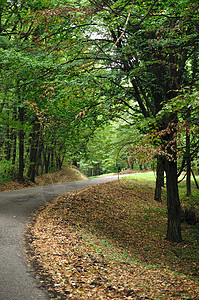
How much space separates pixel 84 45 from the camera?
26.8ft

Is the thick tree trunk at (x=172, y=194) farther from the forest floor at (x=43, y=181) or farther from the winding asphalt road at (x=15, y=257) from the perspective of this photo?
the forest floor at (x=43, y=181)

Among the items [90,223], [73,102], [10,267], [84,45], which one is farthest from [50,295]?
[84,45]

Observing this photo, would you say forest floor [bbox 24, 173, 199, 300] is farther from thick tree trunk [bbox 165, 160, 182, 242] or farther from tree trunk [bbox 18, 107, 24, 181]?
tree trunk [bbox 18, 107, 24, 181]

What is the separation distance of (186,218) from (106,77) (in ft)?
29.7

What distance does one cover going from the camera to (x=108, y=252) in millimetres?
7309

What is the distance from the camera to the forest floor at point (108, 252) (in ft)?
16.4

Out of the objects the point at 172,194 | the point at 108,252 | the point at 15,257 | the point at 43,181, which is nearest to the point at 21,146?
the point at 43,181

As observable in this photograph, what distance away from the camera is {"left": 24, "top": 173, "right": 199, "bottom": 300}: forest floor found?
498 cm

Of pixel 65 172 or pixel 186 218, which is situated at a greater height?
pixel 65 172

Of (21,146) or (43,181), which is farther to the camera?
(43,181)

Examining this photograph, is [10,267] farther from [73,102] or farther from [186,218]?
[186,218]

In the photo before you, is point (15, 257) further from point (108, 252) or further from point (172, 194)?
point (172, 194)

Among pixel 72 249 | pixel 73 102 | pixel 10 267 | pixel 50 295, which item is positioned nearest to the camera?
pixel 50 295

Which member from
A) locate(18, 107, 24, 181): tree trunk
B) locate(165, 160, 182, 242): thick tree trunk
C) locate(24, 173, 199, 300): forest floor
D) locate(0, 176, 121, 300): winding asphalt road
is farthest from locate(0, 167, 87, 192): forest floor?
locate(165, 160, 182, 242): thick tree trunk
